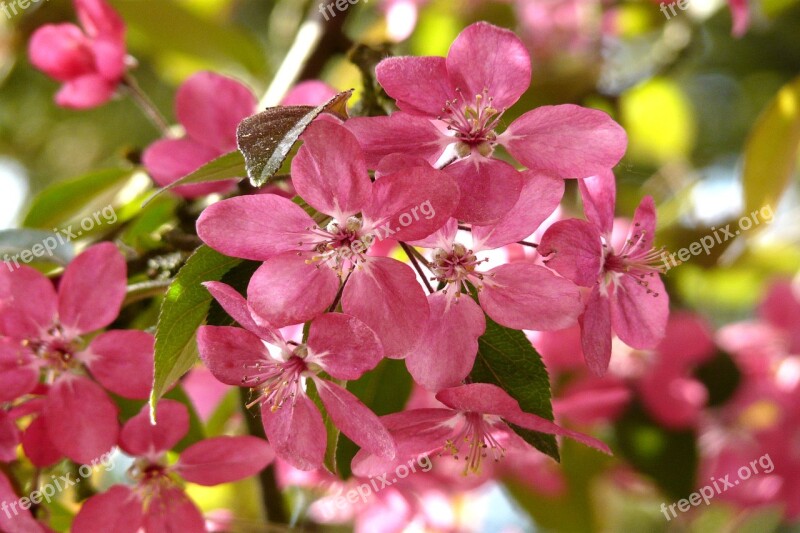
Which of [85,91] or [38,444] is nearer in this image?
[38,444]

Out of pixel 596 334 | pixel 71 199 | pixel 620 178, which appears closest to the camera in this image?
pixel 596 334

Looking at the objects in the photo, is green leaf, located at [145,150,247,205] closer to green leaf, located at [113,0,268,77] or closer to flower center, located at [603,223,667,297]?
flower center, located at [603,223,667,297]

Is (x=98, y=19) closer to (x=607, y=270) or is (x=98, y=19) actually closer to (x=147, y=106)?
(x=147, y=106)

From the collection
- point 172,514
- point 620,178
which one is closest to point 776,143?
point 620,178

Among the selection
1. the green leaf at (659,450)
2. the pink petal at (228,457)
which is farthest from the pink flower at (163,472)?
the green leaf at (659,450)

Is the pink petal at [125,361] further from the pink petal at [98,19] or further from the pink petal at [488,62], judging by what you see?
the pink petal at [98,19]

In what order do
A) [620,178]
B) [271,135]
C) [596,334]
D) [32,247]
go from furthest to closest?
[620,178]
[32,247]
[596,334]
[271,135]

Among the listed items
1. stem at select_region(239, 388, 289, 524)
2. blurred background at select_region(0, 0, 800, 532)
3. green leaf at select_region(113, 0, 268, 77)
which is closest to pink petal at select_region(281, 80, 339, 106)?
blurred background at select_region(0, 0, 800, 532)

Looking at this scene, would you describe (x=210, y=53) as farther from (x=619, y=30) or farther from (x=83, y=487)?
(x=83, y=487)
